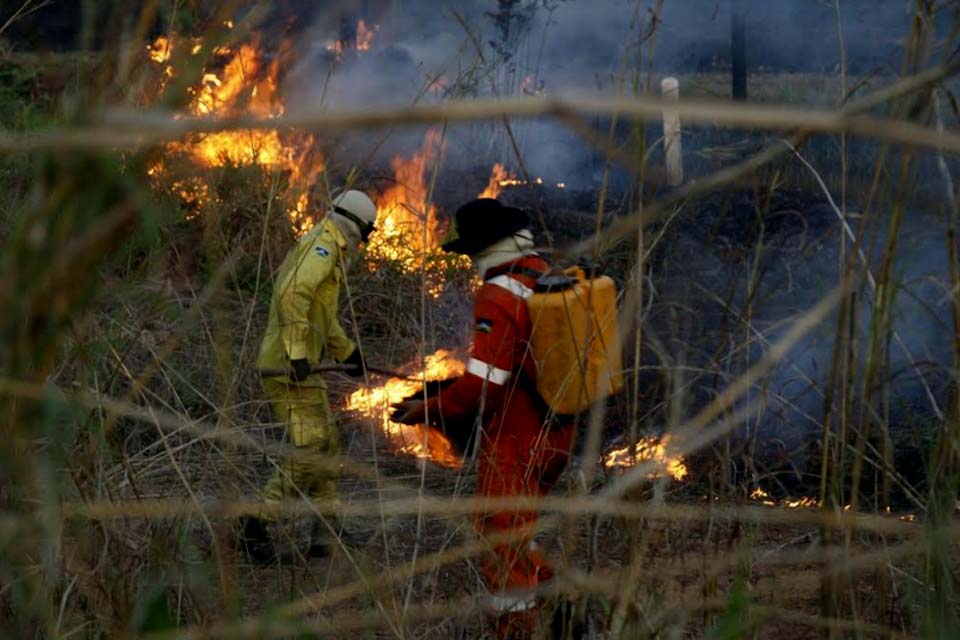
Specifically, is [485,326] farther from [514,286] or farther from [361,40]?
[361,40]

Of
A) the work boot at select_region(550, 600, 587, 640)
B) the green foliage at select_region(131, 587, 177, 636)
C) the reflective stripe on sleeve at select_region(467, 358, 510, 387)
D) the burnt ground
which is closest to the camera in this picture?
the green foliage at select_region(131, 587, 177, 636)

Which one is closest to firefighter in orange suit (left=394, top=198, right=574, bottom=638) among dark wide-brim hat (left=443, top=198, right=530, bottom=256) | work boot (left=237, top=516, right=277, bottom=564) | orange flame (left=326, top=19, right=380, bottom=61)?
dark wide-brim hat (left=443, top=198, right=530, bottom=256)

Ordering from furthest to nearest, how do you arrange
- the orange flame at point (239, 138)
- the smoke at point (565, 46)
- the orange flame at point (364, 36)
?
the orange flame at point (364, 36), the smoke at point (565, 46), the orange flame at point (239, 138)

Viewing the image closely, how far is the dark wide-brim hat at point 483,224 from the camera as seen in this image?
5090 mm

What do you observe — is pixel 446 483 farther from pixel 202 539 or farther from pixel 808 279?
pixel 808 279

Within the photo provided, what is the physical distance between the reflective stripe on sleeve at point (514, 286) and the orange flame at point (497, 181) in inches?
257

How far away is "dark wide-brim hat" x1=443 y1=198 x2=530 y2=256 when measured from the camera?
5.09 metres

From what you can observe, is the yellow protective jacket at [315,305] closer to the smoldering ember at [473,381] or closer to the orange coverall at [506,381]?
the smoldering ember at [473,381]

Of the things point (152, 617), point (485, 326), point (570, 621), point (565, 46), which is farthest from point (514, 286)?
point (565, 46)

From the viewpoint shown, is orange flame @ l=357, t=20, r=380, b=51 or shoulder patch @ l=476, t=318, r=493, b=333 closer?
shoulder patch @ l=476, t=318, r=493, b=333

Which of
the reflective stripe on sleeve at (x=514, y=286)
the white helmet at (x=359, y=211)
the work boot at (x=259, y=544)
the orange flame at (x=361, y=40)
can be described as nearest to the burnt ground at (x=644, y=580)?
the work boot at (x=259, y=544)

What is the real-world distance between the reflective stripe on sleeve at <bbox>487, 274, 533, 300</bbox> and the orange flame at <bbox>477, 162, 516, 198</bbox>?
6.53 metres

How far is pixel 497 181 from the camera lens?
11.8m

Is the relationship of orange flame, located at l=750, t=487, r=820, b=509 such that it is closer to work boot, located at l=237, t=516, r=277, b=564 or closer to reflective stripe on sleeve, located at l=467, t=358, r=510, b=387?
reflective stripe on sleeve, located at l=467, t=358, r=510, b=387
